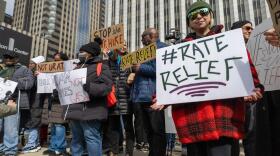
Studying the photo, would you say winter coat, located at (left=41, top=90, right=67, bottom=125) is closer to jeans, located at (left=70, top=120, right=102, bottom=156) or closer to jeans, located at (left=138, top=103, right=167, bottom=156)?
jeans, located at (left=70, top=120, right=102, bottom=156)

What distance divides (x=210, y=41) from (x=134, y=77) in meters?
2.25

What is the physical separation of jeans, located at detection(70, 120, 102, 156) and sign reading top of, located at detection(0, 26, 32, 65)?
4.87 metres

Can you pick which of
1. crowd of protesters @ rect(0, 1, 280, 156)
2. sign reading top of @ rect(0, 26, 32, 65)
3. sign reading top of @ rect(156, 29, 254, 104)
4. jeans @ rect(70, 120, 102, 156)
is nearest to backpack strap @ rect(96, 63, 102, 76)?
crowd of protesters @ rect(0, 1, 280, 156)

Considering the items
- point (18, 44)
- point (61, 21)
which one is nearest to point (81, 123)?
point (18, 44)

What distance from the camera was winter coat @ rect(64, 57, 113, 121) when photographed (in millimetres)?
4008

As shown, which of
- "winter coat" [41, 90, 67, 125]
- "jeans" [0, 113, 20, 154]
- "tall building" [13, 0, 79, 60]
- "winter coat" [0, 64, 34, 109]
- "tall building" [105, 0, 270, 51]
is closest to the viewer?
"jeans" [0, 113, 20, 154]

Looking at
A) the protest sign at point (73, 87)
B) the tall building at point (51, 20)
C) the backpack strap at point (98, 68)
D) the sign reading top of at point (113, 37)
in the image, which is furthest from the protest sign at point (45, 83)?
the tall building at point (51, 20)

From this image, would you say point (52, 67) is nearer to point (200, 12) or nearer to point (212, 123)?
point (200, 12)

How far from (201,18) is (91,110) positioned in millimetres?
2041

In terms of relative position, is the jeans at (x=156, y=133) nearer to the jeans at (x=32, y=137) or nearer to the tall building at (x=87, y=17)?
the jeans at (x=32, y=137)

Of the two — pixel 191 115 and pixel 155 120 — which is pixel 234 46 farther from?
pixel 155 120

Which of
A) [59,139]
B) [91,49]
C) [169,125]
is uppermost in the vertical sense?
[91,49]

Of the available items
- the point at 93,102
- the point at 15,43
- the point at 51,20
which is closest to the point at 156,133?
the point at 93,102

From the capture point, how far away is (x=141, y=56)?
4.26m
